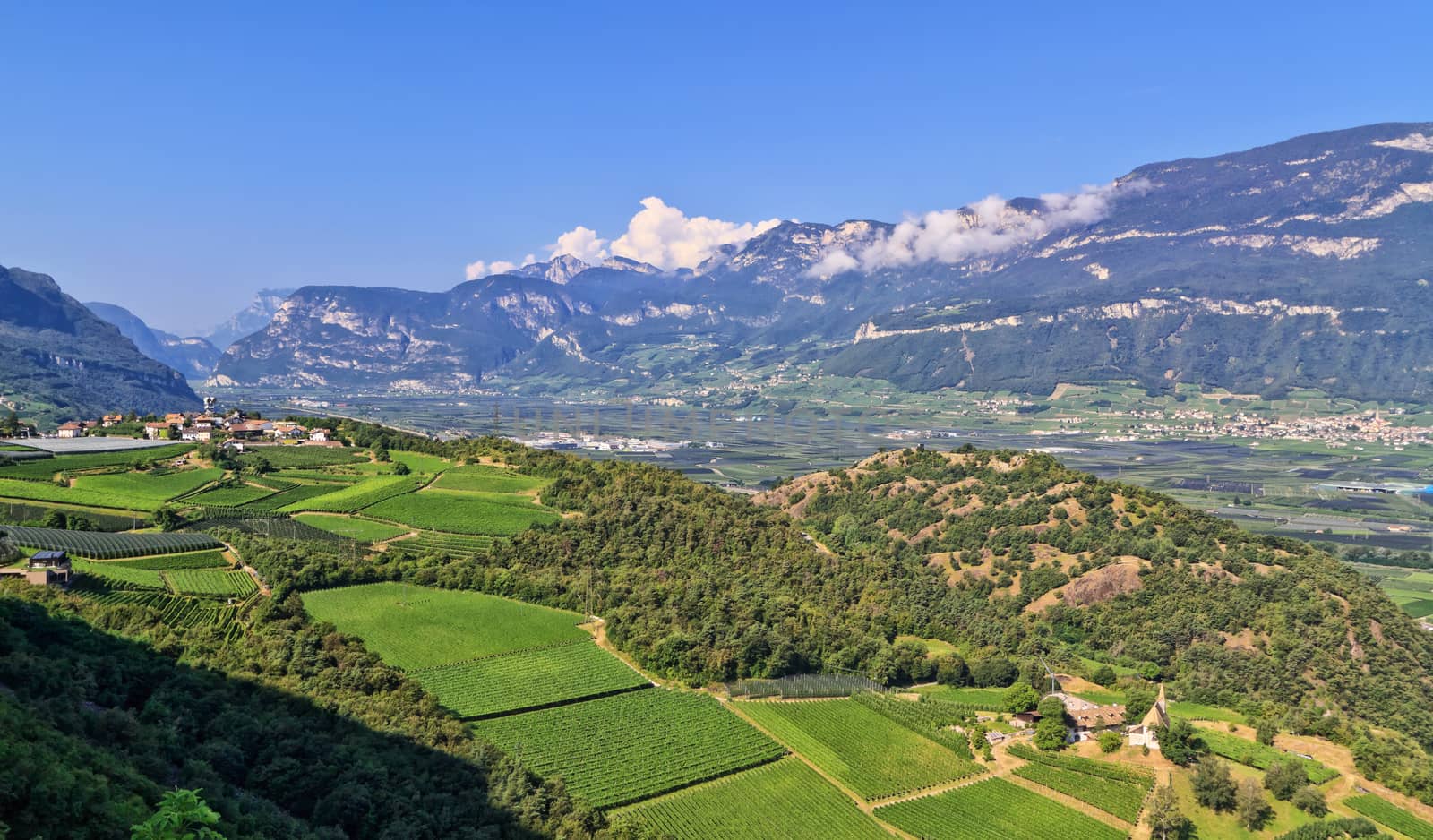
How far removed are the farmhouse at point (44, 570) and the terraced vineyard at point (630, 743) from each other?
73.6 ft

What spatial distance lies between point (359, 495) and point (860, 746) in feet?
167

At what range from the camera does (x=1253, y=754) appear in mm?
45094

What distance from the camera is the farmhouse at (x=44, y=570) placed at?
4247cm

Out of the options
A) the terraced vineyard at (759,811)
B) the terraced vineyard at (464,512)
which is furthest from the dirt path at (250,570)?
the terraced vineyard at (759,811)

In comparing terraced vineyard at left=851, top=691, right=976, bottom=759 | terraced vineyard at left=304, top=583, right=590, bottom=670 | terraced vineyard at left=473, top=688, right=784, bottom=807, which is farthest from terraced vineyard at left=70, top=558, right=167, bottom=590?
terraced vineyard at left=851, top=691, right=976, bottom=759

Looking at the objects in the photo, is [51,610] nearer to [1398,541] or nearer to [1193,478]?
[1398,541]

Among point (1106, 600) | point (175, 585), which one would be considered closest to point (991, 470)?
point (1106, 600)

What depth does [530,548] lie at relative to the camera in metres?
67.1

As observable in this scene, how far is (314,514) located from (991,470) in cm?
6461

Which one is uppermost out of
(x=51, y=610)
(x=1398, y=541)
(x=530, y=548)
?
(x=51, y=610)

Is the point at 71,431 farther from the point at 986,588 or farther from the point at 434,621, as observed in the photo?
the point at 986,588

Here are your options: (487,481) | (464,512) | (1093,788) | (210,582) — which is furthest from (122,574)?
(1093,788)

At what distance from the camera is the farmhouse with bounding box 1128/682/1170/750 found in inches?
1750

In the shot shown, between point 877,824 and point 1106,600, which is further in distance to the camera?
point 1106,600
